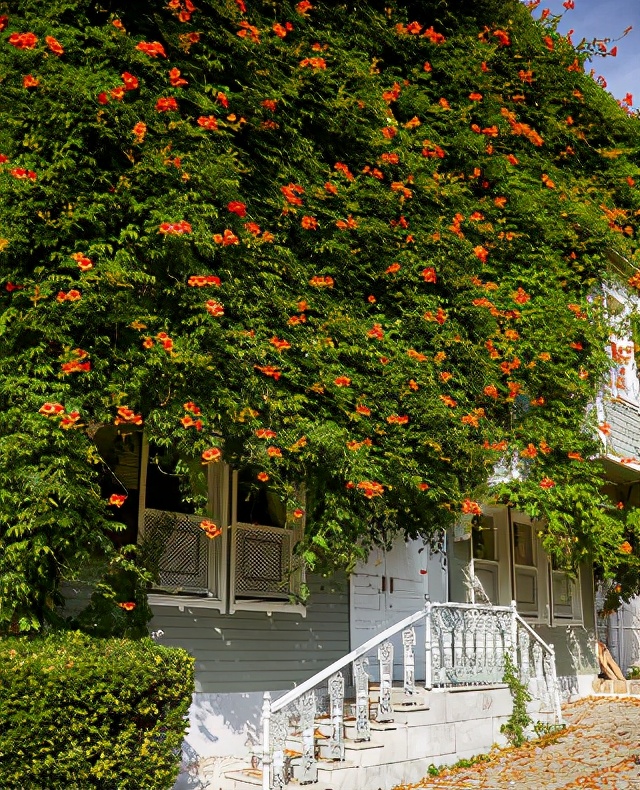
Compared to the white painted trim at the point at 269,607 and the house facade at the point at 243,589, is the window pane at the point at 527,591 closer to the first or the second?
the house facade at the point at 243,589

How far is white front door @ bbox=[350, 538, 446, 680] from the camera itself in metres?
12.1

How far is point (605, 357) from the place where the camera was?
1349 cm

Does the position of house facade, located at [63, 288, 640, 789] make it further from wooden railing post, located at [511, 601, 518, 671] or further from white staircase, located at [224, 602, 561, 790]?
wooden railing post, located at [511, 601, 518, 671]

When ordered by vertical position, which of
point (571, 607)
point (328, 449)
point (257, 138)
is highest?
point (257, 138)

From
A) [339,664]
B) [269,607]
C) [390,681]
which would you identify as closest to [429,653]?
[390,681]

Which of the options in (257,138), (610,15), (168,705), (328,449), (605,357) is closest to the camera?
(168,705)

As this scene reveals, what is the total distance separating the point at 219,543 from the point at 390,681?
7.37ft

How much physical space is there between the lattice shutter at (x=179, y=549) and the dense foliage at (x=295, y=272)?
128cm

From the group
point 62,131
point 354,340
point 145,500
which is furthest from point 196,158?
point 145,500

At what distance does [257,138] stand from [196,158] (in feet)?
4.36

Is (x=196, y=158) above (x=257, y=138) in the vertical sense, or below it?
below

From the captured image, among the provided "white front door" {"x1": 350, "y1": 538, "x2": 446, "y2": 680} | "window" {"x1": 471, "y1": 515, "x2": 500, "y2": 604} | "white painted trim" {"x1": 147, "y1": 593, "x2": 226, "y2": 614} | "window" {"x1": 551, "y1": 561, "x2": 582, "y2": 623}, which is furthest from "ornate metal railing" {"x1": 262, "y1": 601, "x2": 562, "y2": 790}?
"window" {"x1": 551, "y1": 561, "x2": 582, "y2": 623}

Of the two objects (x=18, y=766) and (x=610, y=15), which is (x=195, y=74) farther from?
(x=610, y=15)

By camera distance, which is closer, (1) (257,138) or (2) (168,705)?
(2) (168,705)
